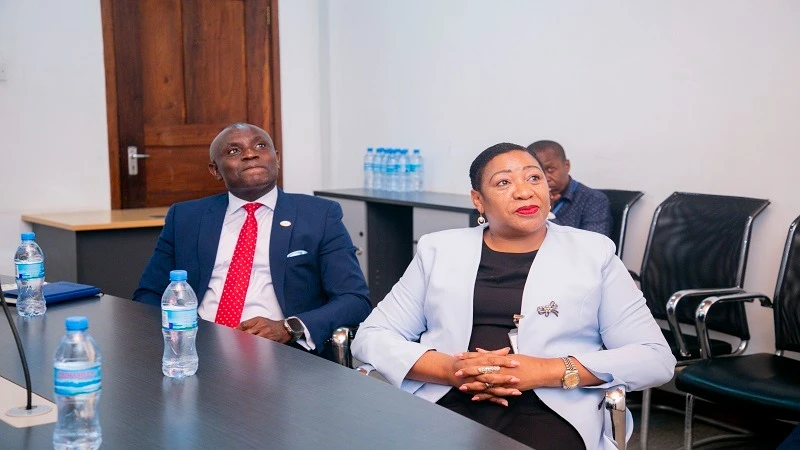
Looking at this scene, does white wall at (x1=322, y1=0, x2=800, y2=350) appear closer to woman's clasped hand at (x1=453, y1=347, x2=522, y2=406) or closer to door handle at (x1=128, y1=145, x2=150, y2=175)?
door handle at (x1=128, y1=145, x2=150, y2=175)

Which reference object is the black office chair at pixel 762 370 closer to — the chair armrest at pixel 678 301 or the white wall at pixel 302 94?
the chair armrest at pixel 678 301

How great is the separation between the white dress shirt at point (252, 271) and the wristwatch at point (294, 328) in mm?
244

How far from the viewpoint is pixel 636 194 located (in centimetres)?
411

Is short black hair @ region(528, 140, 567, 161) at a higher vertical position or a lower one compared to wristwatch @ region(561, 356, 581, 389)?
higher

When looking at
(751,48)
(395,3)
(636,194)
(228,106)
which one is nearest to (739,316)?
(636,194)

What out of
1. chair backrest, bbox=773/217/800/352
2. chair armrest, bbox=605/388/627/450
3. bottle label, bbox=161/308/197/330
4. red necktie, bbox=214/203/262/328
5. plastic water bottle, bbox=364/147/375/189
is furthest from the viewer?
plastic water bottle, bbox=364/147/375/189

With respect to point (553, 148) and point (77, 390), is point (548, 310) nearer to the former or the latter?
point (77, 390)

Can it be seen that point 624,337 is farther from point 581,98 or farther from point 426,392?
point 581,98

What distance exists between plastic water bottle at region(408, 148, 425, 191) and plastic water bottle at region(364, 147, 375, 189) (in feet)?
1.01

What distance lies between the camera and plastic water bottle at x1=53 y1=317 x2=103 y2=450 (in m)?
1.38

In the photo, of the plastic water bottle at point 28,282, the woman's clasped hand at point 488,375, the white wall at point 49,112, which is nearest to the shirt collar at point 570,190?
the woman's clasped hand at point 488,375

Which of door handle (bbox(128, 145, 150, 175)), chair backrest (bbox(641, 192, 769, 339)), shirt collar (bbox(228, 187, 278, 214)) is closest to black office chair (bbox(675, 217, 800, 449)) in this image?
chair backrest (bbox(641, 192, 769, 339))

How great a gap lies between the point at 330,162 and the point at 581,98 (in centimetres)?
238

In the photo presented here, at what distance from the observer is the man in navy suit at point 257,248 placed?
2838 millimetres
